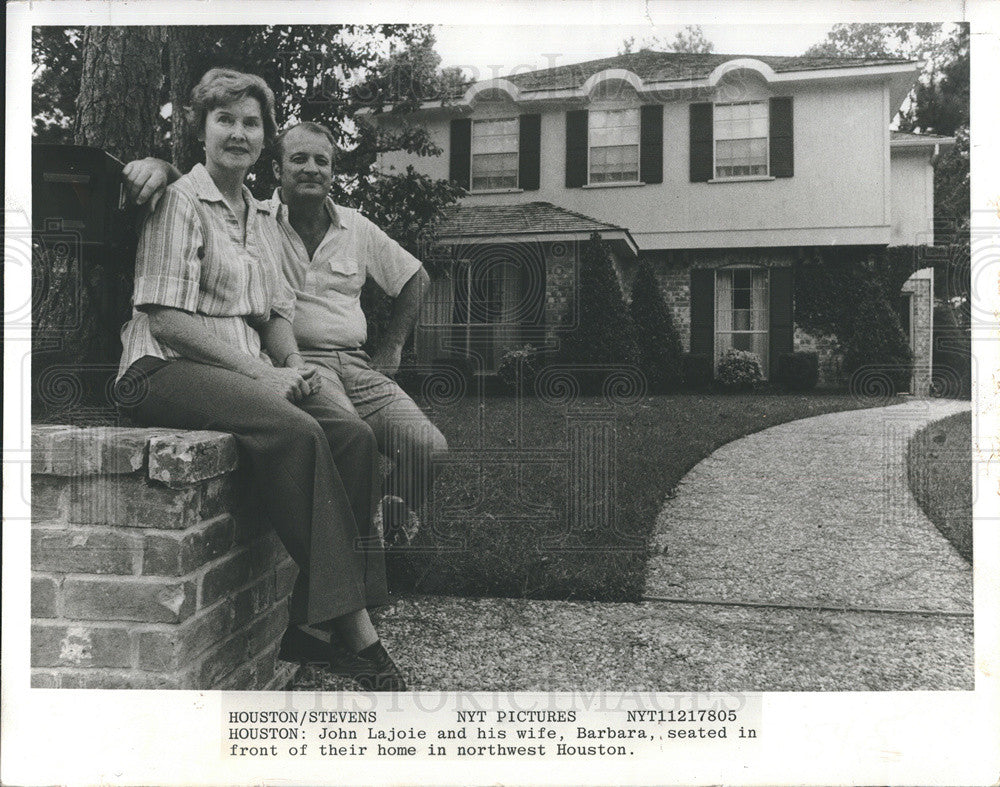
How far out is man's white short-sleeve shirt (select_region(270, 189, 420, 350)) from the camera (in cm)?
262

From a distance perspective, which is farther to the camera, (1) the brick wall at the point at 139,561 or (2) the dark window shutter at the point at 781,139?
(2) the dark window shutter at the point at 781,139

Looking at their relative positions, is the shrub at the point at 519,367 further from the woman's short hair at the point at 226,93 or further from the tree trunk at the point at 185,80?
the tree trunk at the point at 185,80

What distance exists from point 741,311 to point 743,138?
59cm

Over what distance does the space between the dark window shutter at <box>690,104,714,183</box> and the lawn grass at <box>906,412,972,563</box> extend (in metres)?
1.15

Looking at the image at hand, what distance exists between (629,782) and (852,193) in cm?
207

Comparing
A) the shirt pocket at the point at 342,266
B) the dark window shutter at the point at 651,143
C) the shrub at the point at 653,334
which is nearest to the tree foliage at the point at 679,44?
the dark window shutter at the point at 651,143

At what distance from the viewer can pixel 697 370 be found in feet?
8.53

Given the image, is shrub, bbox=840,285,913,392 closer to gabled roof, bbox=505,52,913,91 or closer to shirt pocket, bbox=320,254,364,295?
gabled roof, bbox=505,52,913,91

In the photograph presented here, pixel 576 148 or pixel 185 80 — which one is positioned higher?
pixel 185 80

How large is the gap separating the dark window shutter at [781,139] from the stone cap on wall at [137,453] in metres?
1.98

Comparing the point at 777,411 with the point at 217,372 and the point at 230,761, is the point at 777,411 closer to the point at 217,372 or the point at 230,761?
the point at 217,372

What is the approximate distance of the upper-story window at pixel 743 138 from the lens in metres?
2.58

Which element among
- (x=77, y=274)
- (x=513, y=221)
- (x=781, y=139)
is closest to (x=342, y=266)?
(x=513, y=221)
